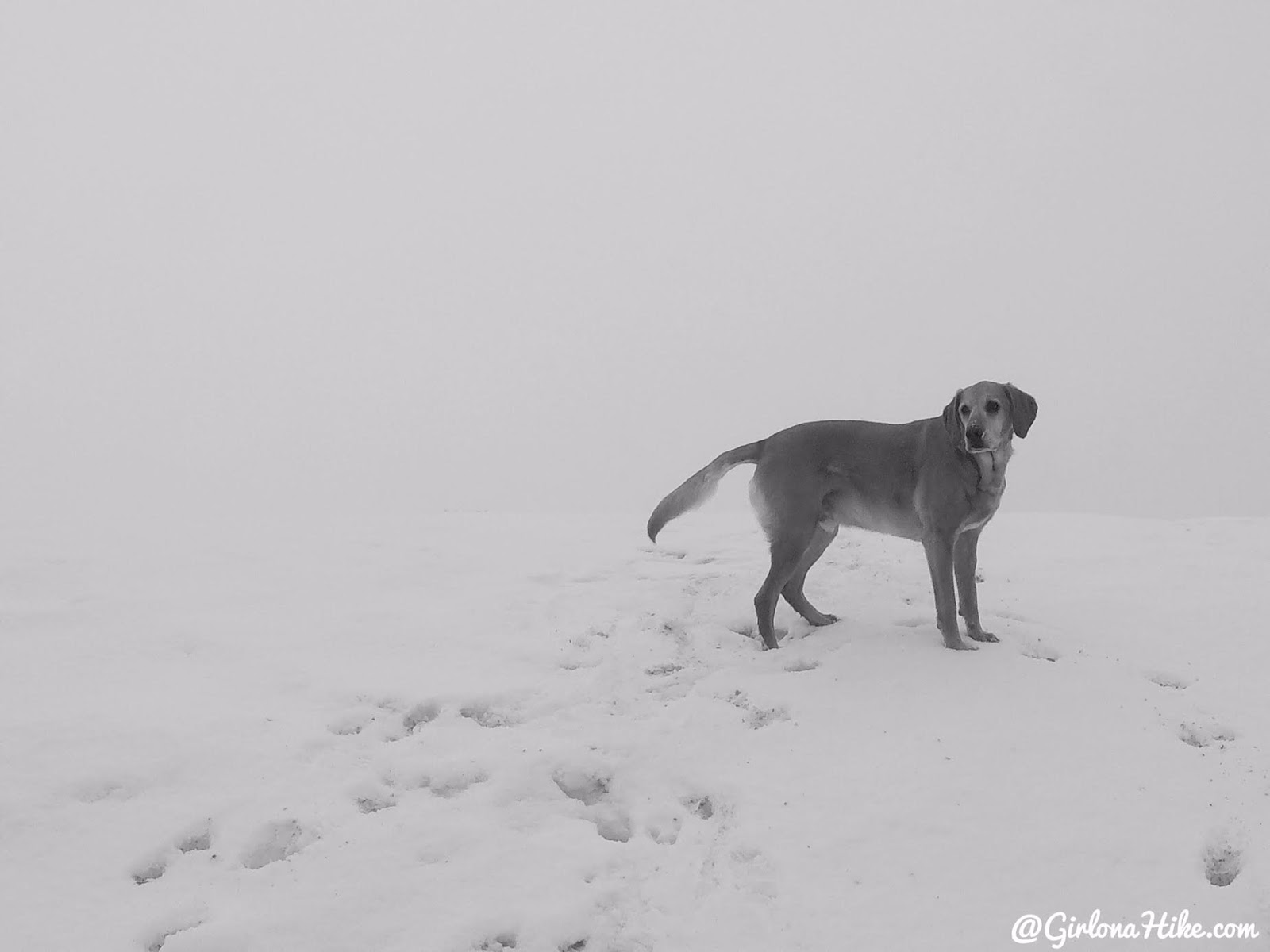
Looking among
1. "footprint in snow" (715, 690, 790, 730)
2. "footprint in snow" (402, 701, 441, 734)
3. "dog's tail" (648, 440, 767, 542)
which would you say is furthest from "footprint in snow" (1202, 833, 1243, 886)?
"footprint in snow" (402, 701, 441, 734)

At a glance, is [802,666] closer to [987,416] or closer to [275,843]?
[987,416]

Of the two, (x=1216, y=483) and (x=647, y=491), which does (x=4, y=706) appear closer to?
(x=647, y=491)

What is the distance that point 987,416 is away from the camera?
5.38 m

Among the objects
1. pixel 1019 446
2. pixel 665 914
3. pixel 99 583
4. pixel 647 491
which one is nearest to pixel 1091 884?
pixel 665 914

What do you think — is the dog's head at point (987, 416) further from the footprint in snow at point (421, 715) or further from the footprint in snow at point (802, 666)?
the footprint in snow at point (421, 715)

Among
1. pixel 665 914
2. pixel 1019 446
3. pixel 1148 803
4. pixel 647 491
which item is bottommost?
pixel 647 491

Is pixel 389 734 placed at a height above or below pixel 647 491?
above

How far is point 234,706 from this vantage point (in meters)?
4.70

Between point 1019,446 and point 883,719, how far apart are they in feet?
8.09

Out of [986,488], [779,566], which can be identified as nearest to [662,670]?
[779,566]

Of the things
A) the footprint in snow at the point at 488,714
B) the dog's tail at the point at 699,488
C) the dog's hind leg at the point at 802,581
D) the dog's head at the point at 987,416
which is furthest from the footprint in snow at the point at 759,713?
the dog's head at the point at 987,416

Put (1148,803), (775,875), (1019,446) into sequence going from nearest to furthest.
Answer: (775,875) < (1148,803) < (1019,446)

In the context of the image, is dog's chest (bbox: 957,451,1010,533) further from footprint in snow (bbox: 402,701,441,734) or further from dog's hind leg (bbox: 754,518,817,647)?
footprint in snow (bbox: 402,701,441,734)

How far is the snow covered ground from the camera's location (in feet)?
10.5
